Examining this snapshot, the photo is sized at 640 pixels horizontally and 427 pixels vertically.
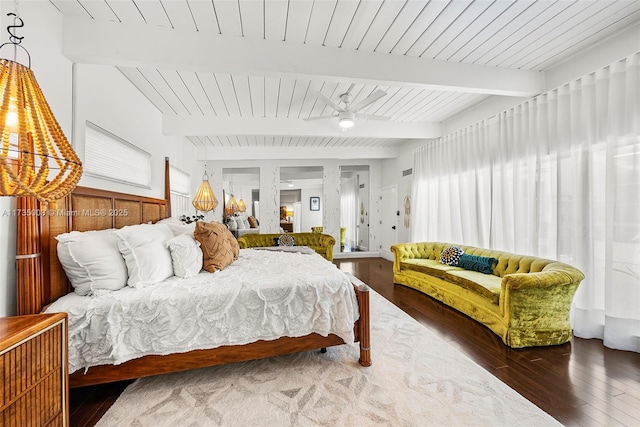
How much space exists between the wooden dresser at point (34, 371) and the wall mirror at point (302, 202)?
20.7 feet

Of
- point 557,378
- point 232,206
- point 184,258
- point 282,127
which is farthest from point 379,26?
point 232,206

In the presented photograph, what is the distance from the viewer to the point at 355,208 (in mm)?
8680

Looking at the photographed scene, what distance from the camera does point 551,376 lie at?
201 cm

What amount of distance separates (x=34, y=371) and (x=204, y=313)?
0.80 metres

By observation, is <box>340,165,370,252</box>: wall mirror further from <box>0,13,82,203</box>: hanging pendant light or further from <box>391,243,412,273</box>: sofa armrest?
<box>0,13,82,203</box>: hanging pendant light

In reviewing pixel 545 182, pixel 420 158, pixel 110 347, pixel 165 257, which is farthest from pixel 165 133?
pixel 545 182

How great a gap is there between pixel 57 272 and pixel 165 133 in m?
2.79

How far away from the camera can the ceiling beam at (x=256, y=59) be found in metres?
2.13

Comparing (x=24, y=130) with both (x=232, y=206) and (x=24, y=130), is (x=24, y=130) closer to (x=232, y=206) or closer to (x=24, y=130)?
(x=24, y=130)

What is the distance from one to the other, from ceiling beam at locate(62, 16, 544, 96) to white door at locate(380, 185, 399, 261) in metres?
4.01

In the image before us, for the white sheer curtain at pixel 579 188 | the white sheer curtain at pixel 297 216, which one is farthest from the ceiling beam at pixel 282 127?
the white sheer curtain at pixel 297 216

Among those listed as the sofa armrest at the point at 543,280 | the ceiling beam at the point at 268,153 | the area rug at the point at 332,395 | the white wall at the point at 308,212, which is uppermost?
the ceiling beam at the point at 268,153

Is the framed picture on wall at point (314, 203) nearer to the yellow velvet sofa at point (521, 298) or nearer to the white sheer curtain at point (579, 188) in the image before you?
the white sheer curtain at point (579, 188)

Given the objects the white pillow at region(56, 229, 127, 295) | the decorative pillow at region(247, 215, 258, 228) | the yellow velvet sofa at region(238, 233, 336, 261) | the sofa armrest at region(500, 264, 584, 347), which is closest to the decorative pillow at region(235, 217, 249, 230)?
the decorative pillow at region(247, 215, 258, 228)
